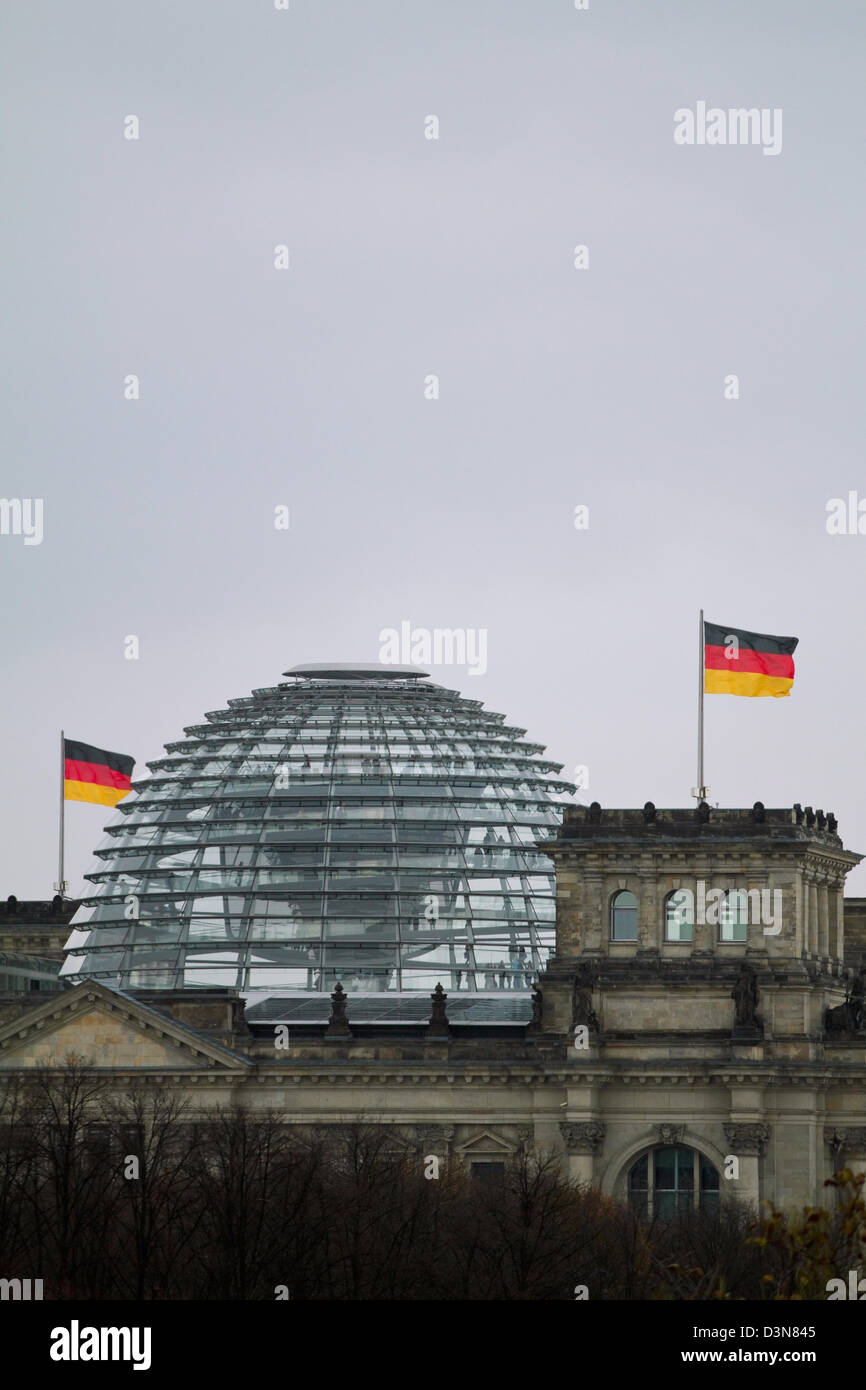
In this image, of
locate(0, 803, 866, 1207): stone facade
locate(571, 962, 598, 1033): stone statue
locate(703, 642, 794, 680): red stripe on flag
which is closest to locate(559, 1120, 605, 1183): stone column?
locate(0, 803, 866, 1207): stone facade

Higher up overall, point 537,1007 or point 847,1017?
point 537,1007

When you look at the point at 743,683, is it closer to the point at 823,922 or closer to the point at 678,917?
the point at 678,917

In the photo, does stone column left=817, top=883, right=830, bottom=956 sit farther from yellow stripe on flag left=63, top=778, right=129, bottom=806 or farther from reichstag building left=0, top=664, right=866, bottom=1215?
yellow stripe on flag left=63, top=778, right=129, bottom=806

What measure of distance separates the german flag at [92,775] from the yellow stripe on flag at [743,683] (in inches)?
1121

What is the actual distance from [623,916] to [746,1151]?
7967mm

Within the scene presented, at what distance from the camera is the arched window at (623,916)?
4163 inches

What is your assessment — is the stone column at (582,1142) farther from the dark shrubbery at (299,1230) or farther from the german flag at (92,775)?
the german flag at (92,775)

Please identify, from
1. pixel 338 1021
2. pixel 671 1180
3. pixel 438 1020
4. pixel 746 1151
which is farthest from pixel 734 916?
pixel 338 1021

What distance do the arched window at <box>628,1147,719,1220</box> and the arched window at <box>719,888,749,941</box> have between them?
21.0 feet

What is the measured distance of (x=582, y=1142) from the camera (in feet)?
339

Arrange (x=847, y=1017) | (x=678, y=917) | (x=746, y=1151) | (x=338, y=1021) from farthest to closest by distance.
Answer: (x=338, y=1021), (x=678, y=917), (x=847, y=1017), (x=746, y=1151)

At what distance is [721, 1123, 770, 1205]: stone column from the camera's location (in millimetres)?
102312
